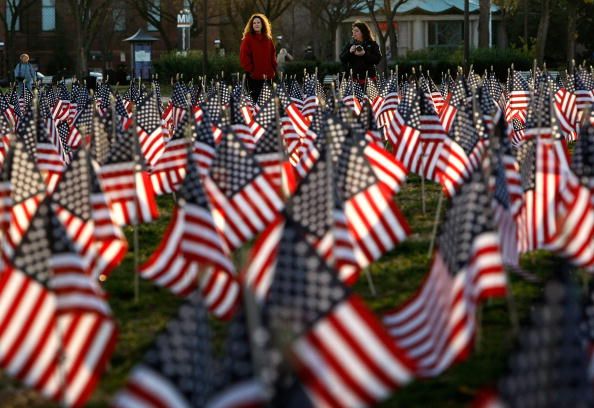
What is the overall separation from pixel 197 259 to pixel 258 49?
13145 millimetres

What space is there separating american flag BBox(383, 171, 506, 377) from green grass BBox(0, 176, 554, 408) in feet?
0.88

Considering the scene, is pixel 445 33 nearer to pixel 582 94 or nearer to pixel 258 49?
pixel 582 94

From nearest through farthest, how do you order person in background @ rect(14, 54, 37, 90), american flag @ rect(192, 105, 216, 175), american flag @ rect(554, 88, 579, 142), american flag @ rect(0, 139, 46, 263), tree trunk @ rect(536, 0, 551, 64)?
american flag @ rect(0, 139, 46, 263) < american flag @ rect(192, 105, 216, 175) < american flag @ rect(554, 88, 579, 142) < person in background @ rect(14, 54, 37, 90) < tree trunk @ rect(536, 0, 551, 64)

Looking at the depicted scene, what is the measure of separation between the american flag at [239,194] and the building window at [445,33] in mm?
73574

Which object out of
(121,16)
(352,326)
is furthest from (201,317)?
(121,16)

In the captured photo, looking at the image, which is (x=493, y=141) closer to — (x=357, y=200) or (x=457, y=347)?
(x=357, y=200)

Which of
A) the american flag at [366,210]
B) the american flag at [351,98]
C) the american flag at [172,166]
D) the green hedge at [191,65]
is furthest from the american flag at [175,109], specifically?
the green hedge at [191,65]

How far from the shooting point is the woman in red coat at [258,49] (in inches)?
842

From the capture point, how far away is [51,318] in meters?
7.00

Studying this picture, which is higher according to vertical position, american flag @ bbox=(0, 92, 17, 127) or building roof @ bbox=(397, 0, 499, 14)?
building roof @ bbox=(397, 0, 499, 14)

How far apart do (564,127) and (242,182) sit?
10.2 m

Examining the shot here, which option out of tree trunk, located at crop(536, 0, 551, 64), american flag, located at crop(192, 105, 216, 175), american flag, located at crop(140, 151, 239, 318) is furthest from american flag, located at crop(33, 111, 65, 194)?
tree trunk, located at crop(536, 0, 551, 64)

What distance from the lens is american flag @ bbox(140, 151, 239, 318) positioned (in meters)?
8.46

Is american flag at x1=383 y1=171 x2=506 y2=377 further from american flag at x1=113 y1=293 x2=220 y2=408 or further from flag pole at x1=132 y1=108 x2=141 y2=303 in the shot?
flag pole at x1=132 y1=108 x2=141 y2=303
